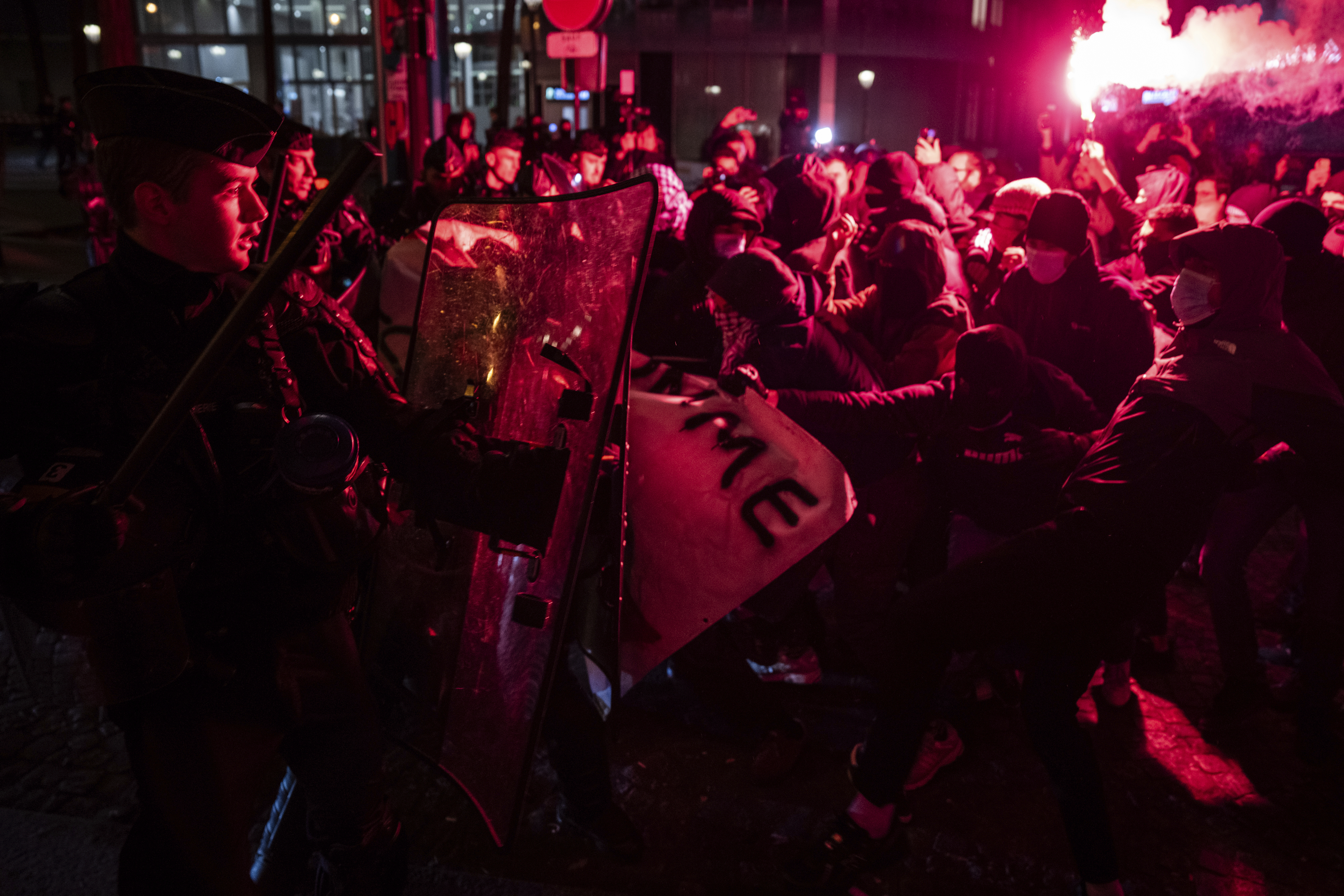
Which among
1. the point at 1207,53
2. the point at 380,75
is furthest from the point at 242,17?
the point at 1207,53

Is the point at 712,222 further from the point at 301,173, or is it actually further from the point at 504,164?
the point at 504,164

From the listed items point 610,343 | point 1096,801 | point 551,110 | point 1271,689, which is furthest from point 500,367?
point 551,110

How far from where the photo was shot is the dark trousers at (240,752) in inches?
65.3

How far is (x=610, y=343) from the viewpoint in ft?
6.86

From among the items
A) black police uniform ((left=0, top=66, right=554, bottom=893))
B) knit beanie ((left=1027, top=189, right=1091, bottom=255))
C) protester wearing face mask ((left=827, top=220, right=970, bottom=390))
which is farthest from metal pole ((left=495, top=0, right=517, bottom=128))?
black police uniform ((left=0, top=66, right=554, bottom=893))

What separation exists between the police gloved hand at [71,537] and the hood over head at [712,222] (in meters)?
3.09

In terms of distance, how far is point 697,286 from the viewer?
4215 millimetres

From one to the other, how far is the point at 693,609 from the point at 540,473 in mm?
899

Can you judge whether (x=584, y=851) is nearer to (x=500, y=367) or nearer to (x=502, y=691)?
(x=502, y=691)

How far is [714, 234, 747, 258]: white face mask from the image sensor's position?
4098 mm

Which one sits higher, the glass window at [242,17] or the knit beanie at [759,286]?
the glass window at [242,17]

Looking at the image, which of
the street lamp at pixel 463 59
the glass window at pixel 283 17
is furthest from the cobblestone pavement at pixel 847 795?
the glass window at pixel 283 17

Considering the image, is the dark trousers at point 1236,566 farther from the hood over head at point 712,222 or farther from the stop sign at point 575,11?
the stop sign at point 575,11

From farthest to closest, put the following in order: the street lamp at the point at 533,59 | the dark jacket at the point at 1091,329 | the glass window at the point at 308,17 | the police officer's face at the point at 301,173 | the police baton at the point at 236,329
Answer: the glass window at the point at 308,17 → the street lamp at the point at 533,59 → the police officer's face at the point at 301,173 → the dark jacket at the point at 1091,329 → the police baton at the point at 236,329
